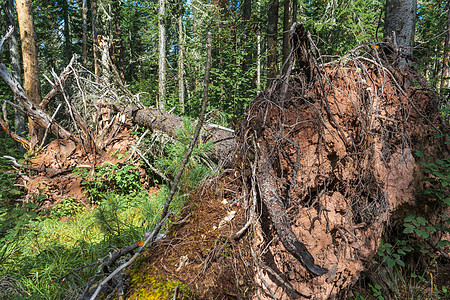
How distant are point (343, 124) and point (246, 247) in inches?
55.2

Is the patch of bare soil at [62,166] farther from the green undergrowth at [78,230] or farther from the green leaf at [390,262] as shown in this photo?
the green leaf at [390,262]

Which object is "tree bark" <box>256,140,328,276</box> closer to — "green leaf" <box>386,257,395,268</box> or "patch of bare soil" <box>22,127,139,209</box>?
"green leaf" <box>386,257,395,268</box>

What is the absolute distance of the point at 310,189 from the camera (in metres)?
1.91

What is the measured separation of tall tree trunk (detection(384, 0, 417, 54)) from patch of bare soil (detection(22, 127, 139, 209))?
18.5 ft

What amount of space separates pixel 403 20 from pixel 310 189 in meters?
3.15

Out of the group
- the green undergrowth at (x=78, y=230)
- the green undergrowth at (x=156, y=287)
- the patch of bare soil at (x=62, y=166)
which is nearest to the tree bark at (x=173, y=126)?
the green undergrowth at (x=78, y=230)

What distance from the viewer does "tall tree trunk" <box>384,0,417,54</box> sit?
308cm

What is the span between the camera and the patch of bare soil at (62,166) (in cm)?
471

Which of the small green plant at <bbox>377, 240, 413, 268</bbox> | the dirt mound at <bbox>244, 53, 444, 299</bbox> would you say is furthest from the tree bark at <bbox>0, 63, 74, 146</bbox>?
the small green plant at <bbox>377, 240, 413, 268</bbox>

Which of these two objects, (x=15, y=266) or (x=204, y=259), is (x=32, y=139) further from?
(x=204, y=259)

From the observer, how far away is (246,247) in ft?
5.47

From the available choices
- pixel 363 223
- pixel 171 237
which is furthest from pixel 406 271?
pixel 171 237

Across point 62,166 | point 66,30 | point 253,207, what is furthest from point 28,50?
point 66,30

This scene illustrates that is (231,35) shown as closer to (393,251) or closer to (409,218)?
(409,218)
